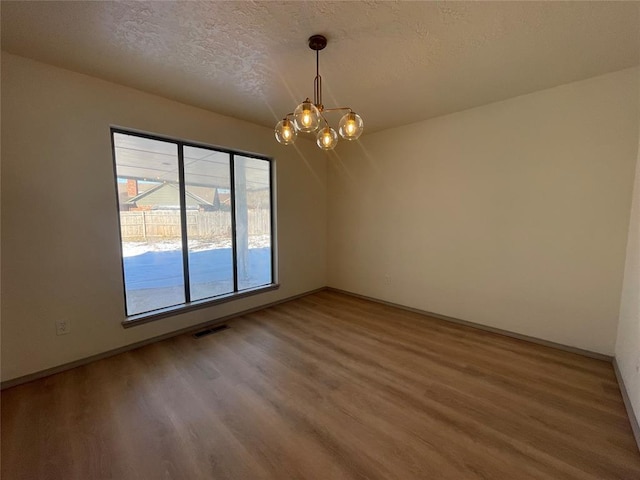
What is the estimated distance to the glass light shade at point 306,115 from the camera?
1715 mm

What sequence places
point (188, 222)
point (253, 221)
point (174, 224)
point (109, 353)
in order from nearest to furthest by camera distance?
point (109, 353)
point (174, 224)
point (188, 222)
point (253, 221)

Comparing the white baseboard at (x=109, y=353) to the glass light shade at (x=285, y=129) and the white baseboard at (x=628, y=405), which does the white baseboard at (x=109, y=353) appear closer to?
the glass light shade at (x=285, y=129)

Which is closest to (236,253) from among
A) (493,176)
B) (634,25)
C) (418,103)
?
(418,103)

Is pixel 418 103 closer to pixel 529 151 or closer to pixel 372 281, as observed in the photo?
pixel 529 151

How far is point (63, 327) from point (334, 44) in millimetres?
3276

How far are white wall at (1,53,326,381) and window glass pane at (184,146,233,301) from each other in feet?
1.30

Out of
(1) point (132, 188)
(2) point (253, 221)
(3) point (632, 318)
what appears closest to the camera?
(3) point (632, 318)

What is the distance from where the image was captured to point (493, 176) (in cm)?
295

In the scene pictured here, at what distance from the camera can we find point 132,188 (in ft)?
8.93

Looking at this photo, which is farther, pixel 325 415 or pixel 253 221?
pixel 253 221

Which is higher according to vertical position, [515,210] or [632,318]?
[515,210]

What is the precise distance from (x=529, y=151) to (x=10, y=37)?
4431mm

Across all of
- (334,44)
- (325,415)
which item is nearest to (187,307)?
(325,415)

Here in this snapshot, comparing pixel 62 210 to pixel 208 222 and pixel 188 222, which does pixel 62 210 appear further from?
pixel 208 222
